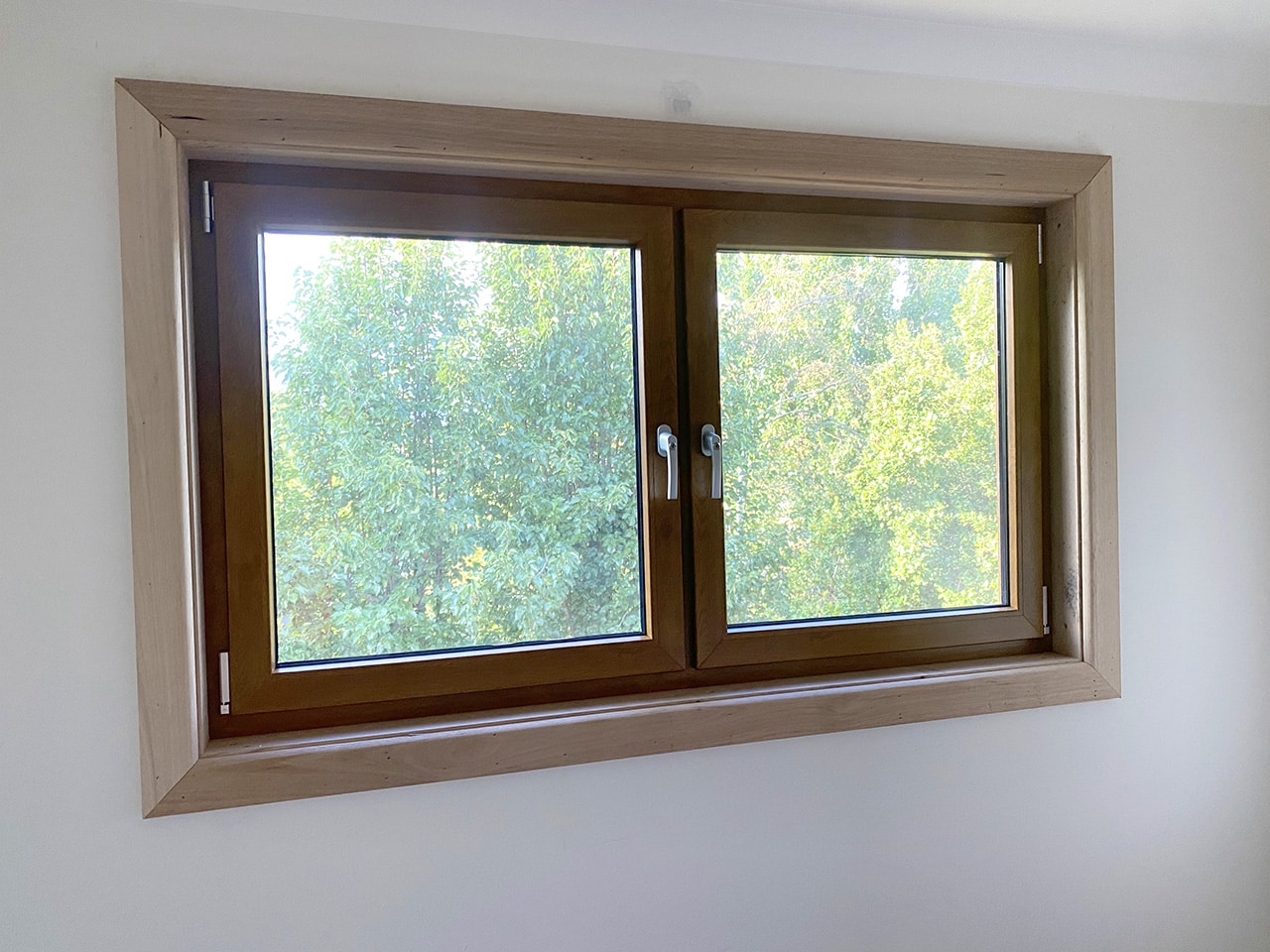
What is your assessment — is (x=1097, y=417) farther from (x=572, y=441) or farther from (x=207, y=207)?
(x=207, y=207)

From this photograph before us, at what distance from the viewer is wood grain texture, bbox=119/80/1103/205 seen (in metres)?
1.22

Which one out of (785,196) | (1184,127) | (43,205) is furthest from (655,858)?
(1184,127)

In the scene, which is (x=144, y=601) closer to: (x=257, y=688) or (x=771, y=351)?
(x=257, y=688)

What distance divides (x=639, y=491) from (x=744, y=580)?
25 centimetres

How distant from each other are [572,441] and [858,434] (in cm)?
53

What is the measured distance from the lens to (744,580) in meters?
1.54

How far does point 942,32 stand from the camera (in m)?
1.52

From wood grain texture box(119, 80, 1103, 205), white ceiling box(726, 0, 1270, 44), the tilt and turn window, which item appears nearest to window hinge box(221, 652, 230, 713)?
the tilt and turn window

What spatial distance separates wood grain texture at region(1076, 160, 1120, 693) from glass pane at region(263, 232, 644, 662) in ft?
2.81

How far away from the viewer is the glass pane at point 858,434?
1.53m

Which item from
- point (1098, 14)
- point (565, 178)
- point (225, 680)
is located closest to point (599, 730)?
point (225, 680)

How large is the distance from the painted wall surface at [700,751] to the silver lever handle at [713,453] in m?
0.45

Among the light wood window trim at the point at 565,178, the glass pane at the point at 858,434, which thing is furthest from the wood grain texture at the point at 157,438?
the glass pane at the point at 858,434

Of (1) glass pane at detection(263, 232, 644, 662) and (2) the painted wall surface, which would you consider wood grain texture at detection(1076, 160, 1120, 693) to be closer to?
(2) the painted wall surface
